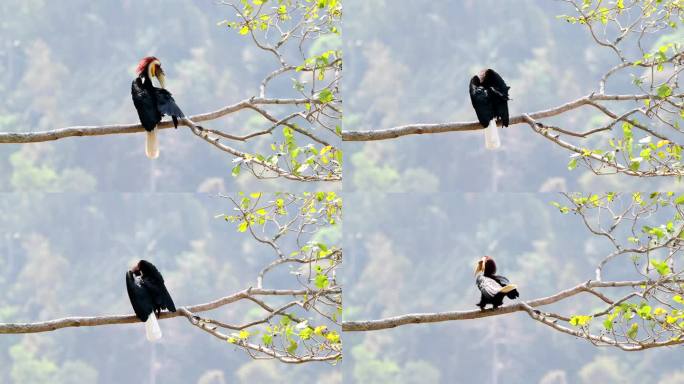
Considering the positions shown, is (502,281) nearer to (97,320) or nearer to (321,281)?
(321,281)

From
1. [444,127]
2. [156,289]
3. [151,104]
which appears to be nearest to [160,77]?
[151,104]

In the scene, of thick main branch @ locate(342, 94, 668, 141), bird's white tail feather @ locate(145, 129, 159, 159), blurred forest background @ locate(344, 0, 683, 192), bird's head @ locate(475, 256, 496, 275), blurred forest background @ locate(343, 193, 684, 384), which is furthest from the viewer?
blurred forest background @ locate(343, 193, 684, 384)

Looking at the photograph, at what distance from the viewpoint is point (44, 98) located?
250 inches

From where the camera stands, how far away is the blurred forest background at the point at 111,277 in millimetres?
5930

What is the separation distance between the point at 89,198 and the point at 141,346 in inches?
45.5

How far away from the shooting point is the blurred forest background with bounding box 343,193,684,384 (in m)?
5.89

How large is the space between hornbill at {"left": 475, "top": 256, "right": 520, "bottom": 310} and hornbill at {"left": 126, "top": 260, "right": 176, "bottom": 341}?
1063 mm

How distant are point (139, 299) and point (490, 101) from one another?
139cm

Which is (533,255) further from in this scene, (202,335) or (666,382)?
(202,335)

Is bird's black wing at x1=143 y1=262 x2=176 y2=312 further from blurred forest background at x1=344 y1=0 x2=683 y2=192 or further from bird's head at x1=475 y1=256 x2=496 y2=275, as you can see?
blurred forest background at x1=344 y1=0 x2=683 y2=192

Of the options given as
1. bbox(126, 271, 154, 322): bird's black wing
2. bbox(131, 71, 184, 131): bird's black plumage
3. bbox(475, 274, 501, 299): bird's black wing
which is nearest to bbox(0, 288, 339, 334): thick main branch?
bbox(126, 271, 154, 322): bird's black wing

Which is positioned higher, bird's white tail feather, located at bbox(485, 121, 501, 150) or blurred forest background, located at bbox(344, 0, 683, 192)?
blurred forest background, located at bbox(344, 0, 683, 192)

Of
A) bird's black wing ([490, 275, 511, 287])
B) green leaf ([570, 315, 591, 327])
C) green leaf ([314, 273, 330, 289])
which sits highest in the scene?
bird's black wing ([490, 275, 511, 287])

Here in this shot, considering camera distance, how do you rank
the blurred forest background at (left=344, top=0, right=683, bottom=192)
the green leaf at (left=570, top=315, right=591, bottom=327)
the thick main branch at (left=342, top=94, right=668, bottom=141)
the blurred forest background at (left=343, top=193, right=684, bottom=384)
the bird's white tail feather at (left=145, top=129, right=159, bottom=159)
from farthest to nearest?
the blurred forest background at (left=343, top=193, right=684, bottom=384), the blurred forest background at (left=344, top=0, right=683, bottom=192), the thick main branch at (left=342, top=94, right=668, bottom=141), the bird's white tail feather at (left=145, top=129, right=159, bottom=159), the green leaf at (left=570, top=315, right=591, bottom=327)
